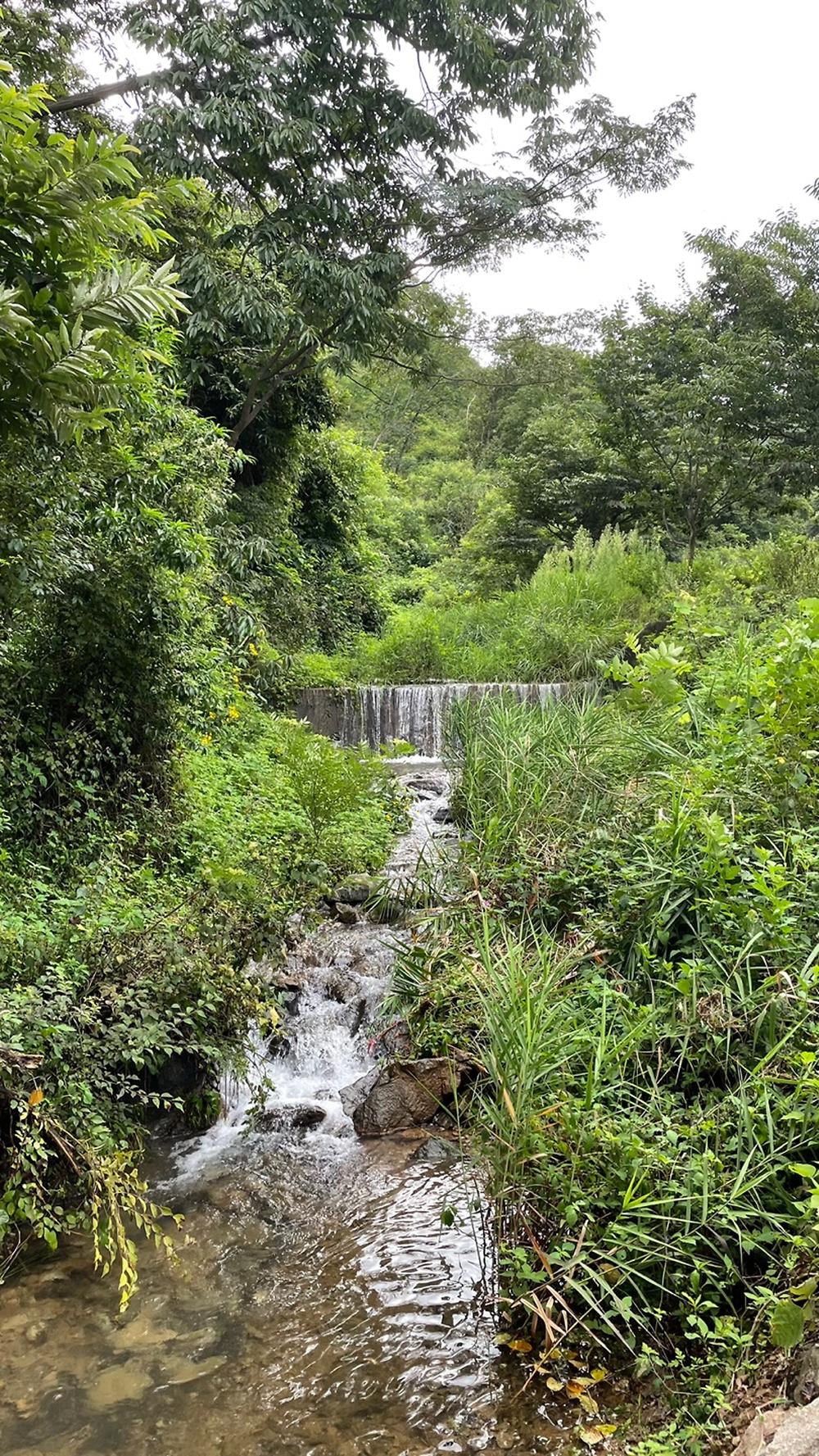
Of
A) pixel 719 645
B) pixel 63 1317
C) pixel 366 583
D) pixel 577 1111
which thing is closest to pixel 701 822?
Result: pixel 577 1111

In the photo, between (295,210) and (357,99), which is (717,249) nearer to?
(357,99)

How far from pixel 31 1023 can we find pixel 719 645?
666 centimetres

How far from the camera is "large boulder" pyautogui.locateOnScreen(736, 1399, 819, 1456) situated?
71.2 inches

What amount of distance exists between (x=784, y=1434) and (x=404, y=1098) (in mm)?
2582

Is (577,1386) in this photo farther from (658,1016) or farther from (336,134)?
(336,134)

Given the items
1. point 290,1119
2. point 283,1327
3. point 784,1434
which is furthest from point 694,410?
point 784,1434

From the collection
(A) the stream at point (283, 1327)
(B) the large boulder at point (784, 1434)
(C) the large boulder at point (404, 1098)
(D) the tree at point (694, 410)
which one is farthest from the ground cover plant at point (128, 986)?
(D) the tree at point (694, 410)

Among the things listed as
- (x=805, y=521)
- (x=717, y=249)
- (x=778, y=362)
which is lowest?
(x=805, y=521)

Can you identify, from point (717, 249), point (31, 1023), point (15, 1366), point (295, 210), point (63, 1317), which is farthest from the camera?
point (717, 249)

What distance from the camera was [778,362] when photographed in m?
11.6

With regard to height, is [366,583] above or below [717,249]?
below

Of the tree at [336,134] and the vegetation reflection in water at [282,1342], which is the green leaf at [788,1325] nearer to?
the vegetation reflection in water at [282,1342]

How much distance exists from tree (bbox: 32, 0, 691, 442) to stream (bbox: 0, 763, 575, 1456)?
8180mm

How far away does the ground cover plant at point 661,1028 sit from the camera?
2.58m
